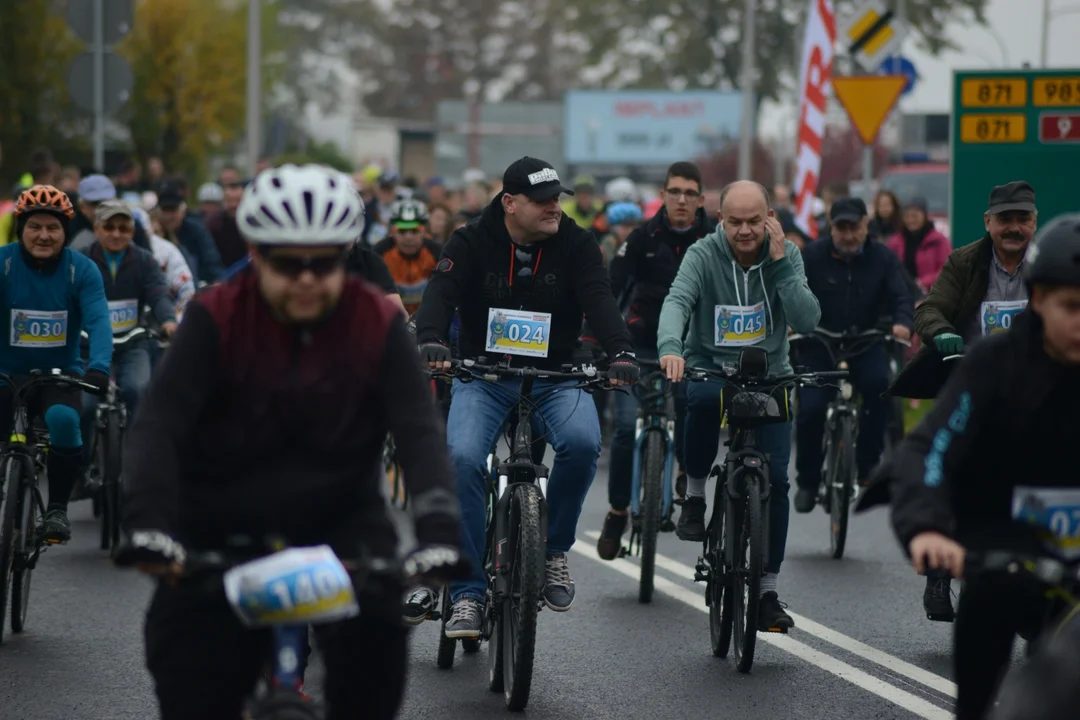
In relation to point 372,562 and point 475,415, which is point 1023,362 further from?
point 475,415

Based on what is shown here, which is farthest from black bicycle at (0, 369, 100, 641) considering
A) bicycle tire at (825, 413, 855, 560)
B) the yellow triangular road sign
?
the yellow triangular road sign

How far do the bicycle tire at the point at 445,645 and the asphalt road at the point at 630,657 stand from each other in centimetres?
5

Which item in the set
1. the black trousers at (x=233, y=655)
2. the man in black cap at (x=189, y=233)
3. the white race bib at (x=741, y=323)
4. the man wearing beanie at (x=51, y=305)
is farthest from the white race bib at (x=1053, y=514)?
the man in black cap at (x=189, y=233)

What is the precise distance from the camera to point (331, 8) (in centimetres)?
9594

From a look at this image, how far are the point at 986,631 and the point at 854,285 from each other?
24.9 ft

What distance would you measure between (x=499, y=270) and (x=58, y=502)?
2637mm

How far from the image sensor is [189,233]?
1664cm

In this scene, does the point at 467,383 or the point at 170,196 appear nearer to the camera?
the point at 467,383

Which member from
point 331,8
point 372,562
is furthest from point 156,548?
point 331,8

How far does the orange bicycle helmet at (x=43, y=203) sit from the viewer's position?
9.47 metres

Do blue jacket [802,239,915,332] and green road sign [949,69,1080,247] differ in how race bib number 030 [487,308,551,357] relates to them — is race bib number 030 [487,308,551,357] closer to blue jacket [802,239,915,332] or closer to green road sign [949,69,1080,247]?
blue jacket [802,239,915,332]

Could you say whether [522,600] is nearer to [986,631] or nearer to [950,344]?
[950,344]

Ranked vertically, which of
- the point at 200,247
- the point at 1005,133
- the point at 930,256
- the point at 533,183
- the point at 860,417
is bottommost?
the point at 860,417

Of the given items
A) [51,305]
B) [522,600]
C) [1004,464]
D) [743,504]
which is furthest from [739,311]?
[1004,464]
